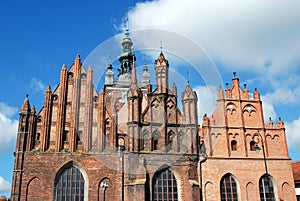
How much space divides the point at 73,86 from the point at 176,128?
33.4 ft

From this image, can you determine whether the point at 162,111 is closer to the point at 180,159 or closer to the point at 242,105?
the point at 180,159

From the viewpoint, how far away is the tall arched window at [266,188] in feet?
106

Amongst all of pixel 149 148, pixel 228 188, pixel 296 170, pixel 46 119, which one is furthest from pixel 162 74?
pixel 296 170

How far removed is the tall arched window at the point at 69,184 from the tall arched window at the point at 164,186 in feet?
19.9

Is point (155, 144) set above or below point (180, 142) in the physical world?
below

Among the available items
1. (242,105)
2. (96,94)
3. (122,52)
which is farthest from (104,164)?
(122,52)

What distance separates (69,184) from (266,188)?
58.6 ft

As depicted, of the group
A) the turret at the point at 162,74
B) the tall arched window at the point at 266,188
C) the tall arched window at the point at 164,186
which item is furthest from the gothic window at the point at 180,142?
the tall arched window at the point at 266,188

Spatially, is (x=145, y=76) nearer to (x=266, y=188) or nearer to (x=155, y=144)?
(x=155, y=144)

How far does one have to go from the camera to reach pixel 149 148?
101 feet

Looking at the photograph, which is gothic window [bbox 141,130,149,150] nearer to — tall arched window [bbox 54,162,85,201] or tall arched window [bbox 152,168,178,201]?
tall arched window [bbox 152,168,178,201]

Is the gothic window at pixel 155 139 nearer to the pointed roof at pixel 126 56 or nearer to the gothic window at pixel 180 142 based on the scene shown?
the gothic window at pixel 180 142

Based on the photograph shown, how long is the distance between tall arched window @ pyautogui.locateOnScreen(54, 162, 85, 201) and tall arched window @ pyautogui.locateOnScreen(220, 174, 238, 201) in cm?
1253

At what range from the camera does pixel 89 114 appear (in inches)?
1209
